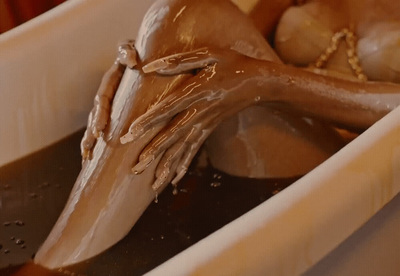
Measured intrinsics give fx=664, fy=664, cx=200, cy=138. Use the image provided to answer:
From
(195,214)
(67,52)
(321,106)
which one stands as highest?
(67,52)

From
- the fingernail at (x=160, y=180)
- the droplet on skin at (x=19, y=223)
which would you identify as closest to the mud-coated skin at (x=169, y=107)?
the fingernail at (x=160, y=180)

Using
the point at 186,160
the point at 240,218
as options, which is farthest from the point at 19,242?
the point at 240,218

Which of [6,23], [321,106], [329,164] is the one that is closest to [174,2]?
[321,106]

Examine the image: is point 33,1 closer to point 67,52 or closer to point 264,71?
point 67,52

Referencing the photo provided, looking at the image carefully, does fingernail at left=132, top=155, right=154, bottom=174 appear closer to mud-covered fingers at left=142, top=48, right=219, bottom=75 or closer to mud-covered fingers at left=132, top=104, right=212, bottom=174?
mud-covered fingers at left=132, top=104, right=212, bottom=174

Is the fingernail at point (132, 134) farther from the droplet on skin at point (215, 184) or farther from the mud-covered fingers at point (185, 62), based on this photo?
the droplet on skin at point (215, 184)

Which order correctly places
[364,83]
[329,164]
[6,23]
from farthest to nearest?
[6,23] < [364,83] < [329,164]

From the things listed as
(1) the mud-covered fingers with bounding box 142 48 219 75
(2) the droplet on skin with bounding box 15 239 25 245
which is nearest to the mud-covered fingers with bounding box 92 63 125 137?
(1) the mud-covered fingers with bounding box 142 48 219 75

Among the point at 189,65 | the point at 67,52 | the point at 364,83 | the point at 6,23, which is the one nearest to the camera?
the point at 189,65

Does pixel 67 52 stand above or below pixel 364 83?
above
